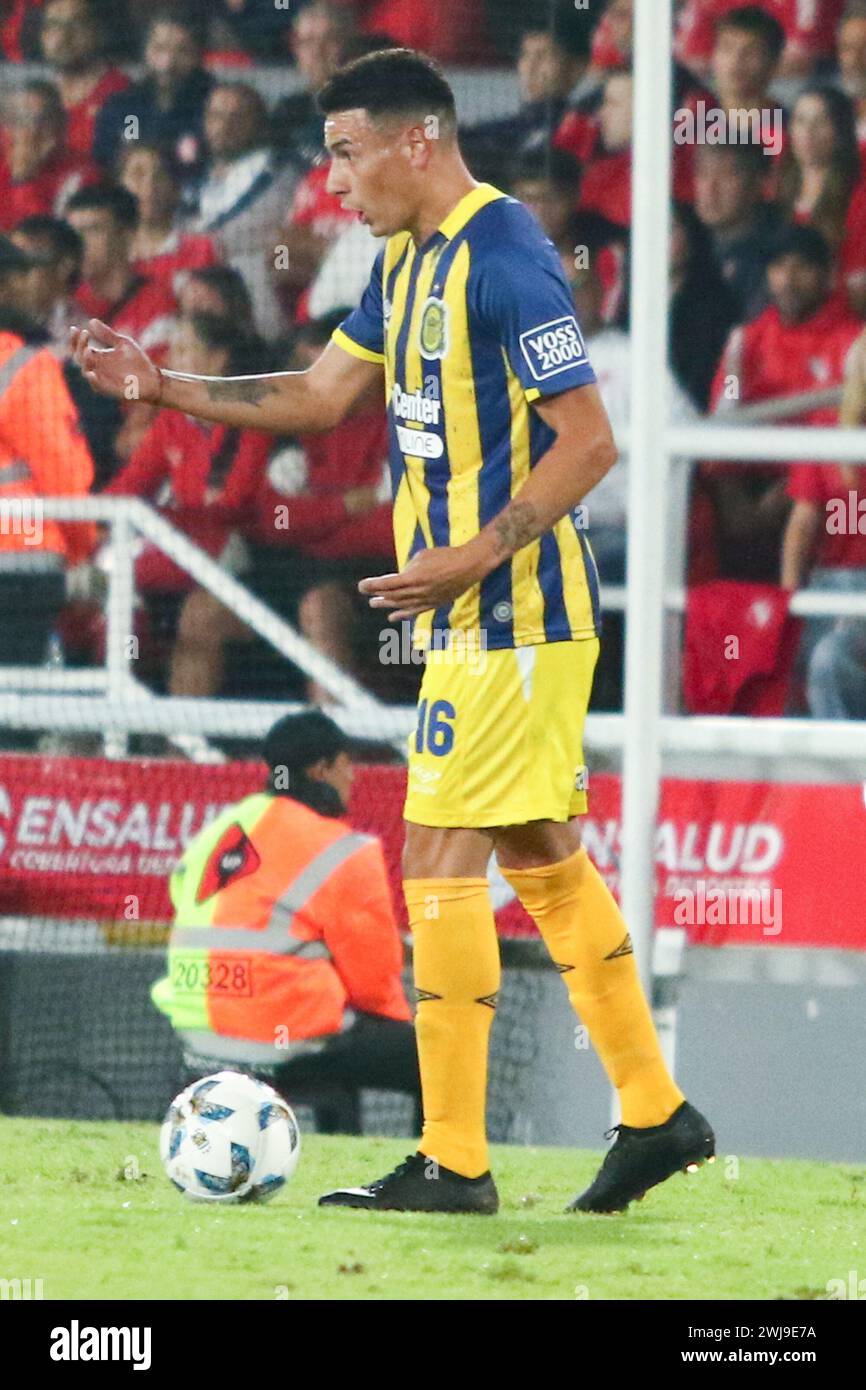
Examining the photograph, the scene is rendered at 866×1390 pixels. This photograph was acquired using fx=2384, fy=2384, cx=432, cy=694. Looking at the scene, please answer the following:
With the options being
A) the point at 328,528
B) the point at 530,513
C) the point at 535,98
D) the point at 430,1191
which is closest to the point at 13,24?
the point at 535,98

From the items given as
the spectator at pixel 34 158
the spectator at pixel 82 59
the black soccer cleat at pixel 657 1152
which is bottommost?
the black soccer cleat at pixel 657 1152

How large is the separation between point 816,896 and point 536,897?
1.30 meters

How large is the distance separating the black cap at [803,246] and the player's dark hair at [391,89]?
6.08ft

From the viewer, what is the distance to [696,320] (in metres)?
5.67

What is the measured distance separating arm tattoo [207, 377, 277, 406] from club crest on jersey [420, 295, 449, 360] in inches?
15.8

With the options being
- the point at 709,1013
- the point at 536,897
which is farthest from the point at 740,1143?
the point at 536,897

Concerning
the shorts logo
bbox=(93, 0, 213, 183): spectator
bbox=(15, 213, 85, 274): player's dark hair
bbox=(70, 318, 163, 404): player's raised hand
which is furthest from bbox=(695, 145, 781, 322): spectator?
bbox=(70, 318, 163, 404): player's raised hand

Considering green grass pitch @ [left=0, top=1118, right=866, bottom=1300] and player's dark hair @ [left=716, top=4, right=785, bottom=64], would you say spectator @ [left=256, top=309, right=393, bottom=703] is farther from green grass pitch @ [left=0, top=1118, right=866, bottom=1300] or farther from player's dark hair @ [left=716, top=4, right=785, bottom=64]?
green grass pitch @ [left=0, top=1118, right=866, bottom=1300]

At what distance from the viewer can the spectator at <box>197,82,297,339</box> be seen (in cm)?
570

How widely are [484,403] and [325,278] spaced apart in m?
1.83

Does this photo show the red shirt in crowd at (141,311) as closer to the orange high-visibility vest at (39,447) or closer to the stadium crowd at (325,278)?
the stadium crowd at (325,278)

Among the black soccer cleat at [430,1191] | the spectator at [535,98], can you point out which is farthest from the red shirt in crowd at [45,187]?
the black soccer cleat at [430,1191]

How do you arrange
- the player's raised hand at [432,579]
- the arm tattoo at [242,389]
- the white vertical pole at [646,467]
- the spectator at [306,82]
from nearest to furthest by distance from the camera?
1. the player's raised hand at [432,579]
2. the arm tattoo at [242,389]
3. the white vertical pole at [646,467]
4. the spectator at [306,82]

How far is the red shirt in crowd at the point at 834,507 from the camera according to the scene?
18.3ft
